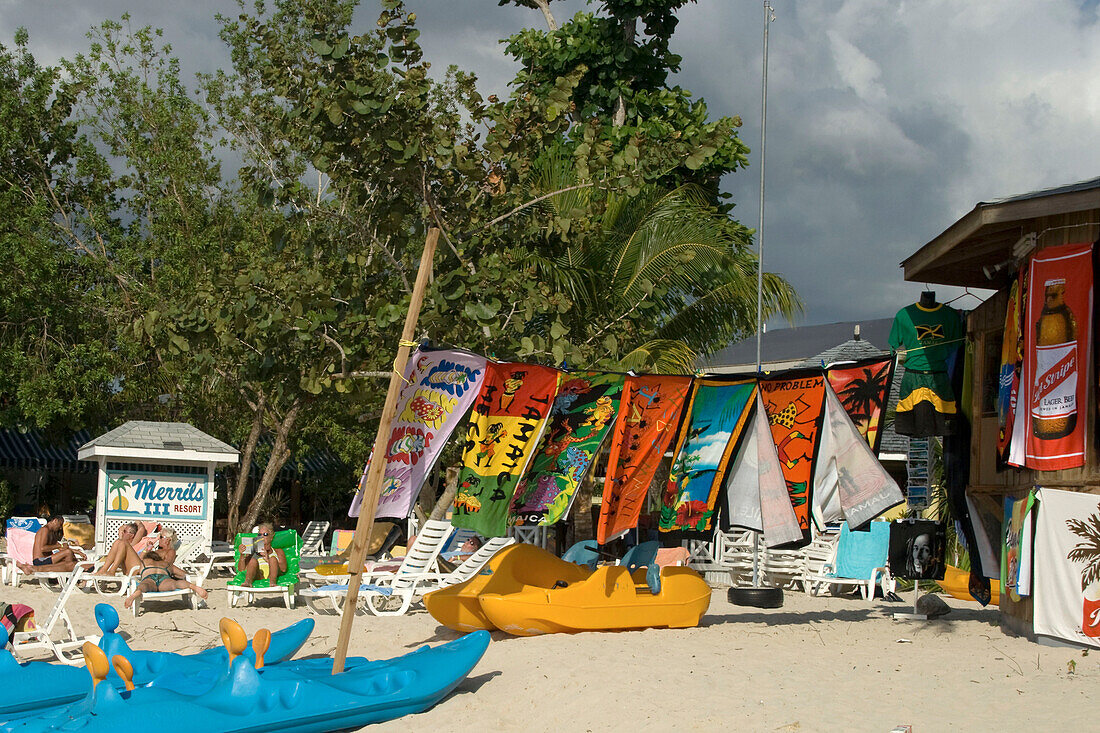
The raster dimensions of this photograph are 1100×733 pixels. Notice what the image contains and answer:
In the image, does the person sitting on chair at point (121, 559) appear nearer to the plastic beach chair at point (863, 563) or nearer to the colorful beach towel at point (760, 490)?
the colorful beach towel at point (760, 490)

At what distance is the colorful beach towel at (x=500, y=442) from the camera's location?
934 cm

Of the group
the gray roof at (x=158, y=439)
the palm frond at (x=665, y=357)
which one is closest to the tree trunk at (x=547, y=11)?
the palm frond at (x=665, y=357)

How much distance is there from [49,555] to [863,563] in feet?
36.3

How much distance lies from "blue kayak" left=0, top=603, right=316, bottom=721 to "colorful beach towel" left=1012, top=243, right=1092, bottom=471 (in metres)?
7.12

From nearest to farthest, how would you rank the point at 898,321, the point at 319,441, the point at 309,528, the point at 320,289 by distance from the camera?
1. the point at 320,289
2. the point at 898,321
3. the point at 309,528
4. the point at 319,441

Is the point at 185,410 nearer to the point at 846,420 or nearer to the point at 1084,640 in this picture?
the point at 846,420

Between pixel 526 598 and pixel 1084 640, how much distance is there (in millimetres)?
4908

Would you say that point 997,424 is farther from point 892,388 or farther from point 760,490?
point 892,388

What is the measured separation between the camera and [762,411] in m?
10.4

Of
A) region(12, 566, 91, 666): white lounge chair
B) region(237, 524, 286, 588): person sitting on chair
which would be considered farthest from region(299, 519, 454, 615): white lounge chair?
region(12, 566, 91, 666): white lounge chair

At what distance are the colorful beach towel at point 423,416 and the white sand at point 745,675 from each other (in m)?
1.65

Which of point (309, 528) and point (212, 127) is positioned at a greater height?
point (212, 127)

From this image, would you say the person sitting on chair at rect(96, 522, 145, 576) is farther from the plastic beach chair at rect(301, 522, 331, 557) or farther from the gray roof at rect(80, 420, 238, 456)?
the plastic beach chair at rect(301, 522, 331, 557)

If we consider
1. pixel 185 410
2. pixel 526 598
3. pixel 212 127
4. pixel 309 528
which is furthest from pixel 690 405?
pixel 212 127
